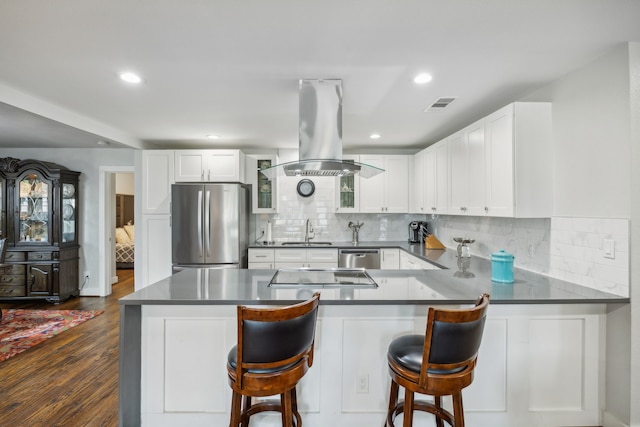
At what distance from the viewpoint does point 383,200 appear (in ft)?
15.5

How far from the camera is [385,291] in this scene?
204 cm

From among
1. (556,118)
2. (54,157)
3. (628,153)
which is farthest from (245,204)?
(628,153)

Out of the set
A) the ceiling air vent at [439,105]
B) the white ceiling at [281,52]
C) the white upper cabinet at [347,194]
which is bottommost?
the white upper cabinet at [347,194]

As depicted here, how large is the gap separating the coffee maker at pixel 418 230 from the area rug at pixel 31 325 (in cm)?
456

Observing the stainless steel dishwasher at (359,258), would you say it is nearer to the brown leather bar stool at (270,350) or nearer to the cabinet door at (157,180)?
the cabinet door at (157,180)

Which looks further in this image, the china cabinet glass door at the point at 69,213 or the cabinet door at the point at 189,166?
the china cabinet glass door at the point at 69,213

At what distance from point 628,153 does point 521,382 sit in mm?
1511

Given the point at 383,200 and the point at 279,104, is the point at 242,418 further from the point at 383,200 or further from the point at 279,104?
the point at 383,200

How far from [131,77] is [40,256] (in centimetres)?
401

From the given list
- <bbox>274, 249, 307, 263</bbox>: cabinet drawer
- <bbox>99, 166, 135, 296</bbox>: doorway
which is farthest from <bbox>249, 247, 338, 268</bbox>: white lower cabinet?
<bbox>99, 166, 135, 296</bbox>: doorway

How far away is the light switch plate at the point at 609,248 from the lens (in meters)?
1.92

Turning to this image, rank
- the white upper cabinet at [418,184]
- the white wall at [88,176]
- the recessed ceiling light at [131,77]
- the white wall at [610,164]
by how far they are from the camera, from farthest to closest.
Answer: the white wall at [88,176] → the white upper cabinet at [418,184] → the recessed ceiling light at [131,77] → the white wall at [610,164]

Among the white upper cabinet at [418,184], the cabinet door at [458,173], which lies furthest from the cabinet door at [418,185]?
the cabinet door at [458,173]

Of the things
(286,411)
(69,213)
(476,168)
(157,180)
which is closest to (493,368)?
(286,411)
